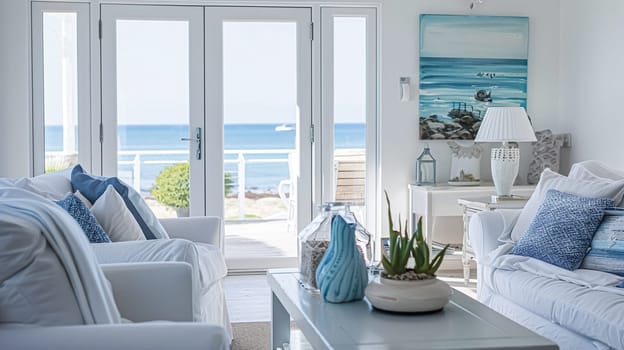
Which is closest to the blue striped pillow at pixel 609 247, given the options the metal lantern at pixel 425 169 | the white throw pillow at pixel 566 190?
the white throw pillow at pixel 566 190

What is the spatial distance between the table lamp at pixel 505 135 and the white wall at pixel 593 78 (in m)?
0.79

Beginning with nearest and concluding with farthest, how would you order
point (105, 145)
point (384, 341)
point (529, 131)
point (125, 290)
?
point (384, 341)
point (125, 290)
point (529, 131)
point (105, 145)

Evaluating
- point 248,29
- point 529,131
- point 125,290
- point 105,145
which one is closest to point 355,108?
point 248,29

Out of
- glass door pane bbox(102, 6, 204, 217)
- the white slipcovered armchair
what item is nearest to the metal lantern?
glass door pane bbox(102, 6, 204, 217)

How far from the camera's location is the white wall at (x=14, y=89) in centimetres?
556

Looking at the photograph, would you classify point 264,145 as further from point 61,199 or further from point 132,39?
point 61,199

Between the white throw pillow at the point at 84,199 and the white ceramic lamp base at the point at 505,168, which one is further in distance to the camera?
the white ceramic lamp base at the point at 505,168

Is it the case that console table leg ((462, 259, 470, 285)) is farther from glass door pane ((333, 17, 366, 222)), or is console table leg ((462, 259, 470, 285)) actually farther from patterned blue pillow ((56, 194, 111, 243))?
patterned blue pillow ((56, 194, 111, 243))

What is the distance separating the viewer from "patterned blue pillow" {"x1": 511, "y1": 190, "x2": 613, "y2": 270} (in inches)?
136

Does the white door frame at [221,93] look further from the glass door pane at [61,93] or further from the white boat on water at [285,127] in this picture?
the glass door pane at [61,93]

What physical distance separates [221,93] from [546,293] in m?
3.29

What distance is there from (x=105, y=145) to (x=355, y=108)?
6.22ft

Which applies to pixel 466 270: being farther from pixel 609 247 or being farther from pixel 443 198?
pixel 609 247

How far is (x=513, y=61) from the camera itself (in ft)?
20.0
